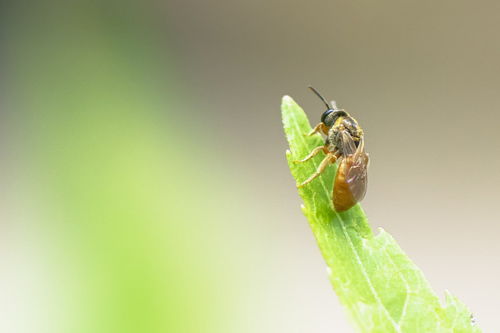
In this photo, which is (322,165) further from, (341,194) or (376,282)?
(376,282)

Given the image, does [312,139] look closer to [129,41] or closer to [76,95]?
[76,95]

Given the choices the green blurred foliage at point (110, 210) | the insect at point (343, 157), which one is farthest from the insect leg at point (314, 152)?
the green blurred foliage at point (110, 210)

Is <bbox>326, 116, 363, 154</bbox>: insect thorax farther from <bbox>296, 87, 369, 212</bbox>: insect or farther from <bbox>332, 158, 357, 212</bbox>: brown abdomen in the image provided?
<bbox>332, 158, 357, 212</bbox>: brown abdomen

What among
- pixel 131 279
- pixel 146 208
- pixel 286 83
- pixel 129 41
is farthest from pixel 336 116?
pixel 286 83

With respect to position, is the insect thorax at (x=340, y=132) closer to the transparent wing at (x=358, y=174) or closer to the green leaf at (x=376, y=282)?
the transparent wing at (x=358, y=174)

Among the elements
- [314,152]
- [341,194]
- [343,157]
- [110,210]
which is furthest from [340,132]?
[110,210]
